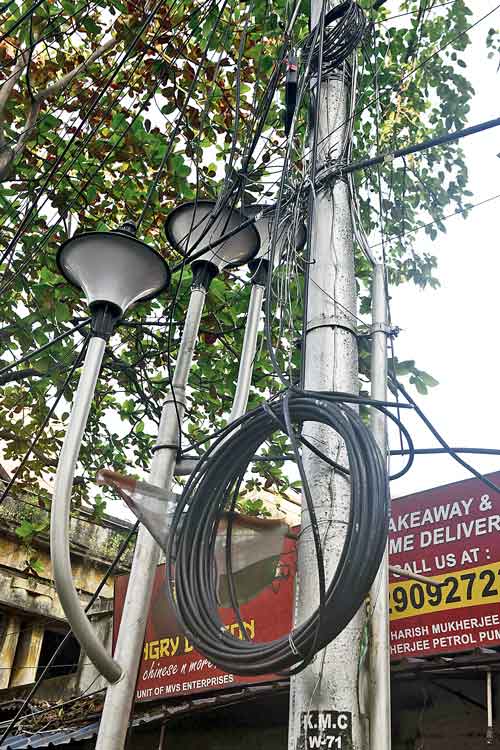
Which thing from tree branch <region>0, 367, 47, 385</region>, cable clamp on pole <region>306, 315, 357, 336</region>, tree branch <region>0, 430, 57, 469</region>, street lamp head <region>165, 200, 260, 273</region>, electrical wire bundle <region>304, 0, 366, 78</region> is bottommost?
cable clamp on pole <region>306, 315, 357, 336</region>

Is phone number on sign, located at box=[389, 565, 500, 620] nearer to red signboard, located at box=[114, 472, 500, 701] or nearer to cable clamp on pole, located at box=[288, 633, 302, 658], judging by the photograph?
red signboard, located at box=[114, 472, 500, 701]

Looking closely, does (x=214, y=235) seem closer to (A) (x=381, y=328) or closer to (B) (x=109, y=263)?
(B) (x=109, y=263)

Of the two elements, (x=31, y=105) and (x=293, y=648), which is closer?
(x=293, y=648)

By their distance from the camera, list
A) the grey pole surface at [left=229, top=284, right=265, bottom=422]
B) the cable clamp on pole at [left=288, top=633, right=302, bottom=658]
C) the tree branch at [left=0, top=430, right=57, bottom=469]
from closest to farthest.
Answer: the cable clamp on pole at [left=288, top=633, right=302, bottom=658]
the grey pole surface at [left=229, top=284, right=265, bottom=422]
the tree branch at [left=0, top=430, right=57, bottom=469]

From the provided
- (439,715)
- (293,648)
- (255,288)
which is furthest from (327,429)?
(439,715)

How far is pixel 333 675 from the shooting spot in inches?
82.1

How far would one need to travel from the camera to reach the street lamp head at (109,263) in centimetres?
313

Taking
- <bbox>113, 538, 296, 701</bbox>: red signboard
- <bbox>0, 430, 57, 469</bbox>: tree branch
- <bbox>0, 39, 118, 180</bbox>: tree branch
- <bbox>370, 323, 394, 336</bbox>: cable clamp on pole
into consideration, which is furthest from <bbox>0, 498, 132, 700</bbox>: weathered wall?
<bbox>370, 323, 394, 336</bbox>: cable clamp on pole

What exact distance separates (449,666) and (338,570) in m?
2.76

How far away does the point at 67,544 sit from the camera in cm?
258

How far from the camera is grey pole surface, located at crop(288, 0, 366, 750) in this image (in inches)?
81.4

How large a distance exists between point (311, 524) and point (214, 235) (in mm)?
2013

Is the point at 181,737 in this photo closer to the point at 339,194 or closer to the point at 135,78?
the point at 339,194

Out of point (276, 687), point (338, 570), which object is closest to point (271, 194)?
point (338, 570)
